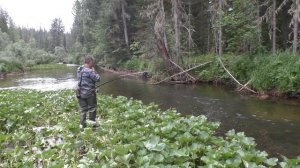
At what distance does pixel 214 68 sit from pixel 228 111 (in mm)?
8454

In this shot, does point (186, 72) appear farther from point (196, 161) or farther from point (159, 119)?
point (196, 161)

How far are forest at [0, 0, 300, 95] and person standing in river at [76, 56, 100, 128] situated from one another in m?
8.51

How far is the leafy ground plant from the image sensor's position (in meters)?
5.07

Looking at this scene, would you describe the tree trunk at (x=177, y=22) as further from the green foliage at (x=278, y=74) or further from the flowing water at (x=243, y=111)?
the green foliage at (x=278, y=74)

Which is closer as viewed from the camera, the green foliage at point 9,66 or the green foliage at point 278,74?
the green foliage at point 278,74

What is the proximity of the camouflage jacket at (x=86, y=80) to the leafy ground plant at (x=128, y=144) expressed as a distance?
99 cm

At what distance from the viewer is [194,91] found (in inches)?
703

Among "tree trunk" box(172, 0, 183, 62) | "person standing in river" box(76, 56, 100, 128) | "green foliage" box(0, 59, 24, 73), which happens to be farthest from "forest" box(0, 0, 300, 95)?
"person standing in river" box(76, 56, 100, 128)

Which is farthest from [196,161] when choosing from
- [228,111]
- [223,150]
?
[228,111]

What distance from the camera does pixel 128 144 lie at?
548 centimetres

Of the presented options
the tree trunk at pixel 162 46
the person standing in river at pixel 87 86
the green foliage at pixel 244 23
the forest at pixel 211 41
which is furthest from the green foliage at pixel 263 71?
the person standing in river at pixel 87 86

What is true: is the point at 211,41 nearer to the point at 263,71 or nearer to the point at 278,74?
the point at 263,71

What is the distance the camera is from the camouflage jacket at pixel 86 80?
27.4 feet

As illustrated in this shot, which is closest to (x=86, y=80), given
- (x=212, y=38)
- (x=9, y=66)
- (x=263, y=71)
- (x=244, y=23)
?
(x=263, y=71)
